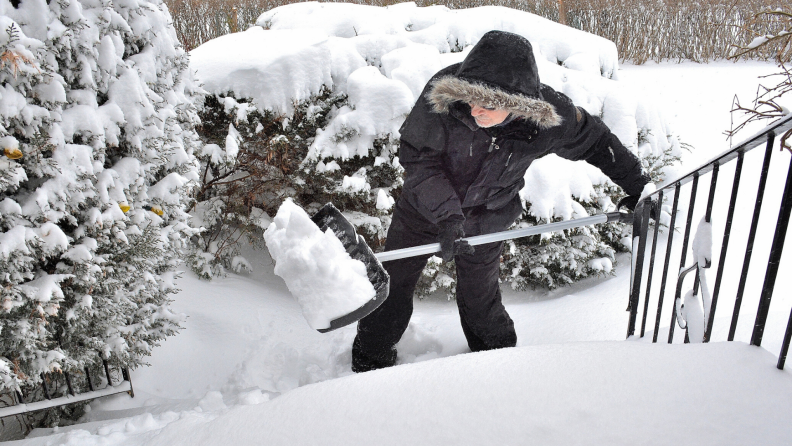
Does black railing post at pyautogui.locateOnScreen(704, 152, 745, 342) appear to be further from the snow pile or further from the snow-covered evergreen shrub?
the snow-covered evergreen shrub

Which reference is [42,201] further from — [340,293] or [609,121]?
[609,121]

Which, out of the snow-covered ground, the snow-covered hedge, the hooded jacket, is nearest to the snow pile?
the snow-covered ground

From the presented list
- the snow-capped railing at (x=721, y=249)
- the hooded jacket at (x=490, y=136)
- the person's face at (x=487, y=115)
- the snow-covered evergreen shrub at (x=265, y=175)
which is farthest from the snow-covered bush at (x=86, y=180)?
the snow-capped railing at (x=721, y=249)

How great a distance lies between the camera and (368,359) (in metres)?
3.02

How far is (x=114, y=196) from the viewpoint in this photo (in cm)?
230

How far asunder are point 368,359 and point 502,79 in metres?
1.86

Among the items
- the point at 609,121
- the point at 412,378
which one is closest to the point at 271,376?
the point at 412,378

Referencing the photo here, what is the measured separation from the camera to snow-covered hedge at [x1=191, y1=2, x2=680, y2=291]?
362 cm

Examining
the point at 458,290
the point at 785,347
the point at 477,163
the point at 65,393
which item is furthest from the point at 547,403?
the point at 65,393

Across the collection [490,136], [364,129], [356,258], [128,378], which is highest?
[490,136]

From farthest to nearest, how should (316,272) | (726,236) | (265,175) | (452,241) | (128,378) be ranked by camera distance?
(265,175) → (128,378) → (452,241) → (316,272) → (726,236)

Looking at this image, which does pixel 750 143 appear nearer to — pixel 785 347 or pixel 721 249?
pixel 721 249

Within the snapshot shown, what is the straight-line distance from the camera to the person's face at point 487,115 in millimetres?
2172

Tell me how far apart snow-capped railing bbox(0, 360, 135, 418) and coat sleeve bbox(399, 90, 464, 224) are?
1.93 metres
